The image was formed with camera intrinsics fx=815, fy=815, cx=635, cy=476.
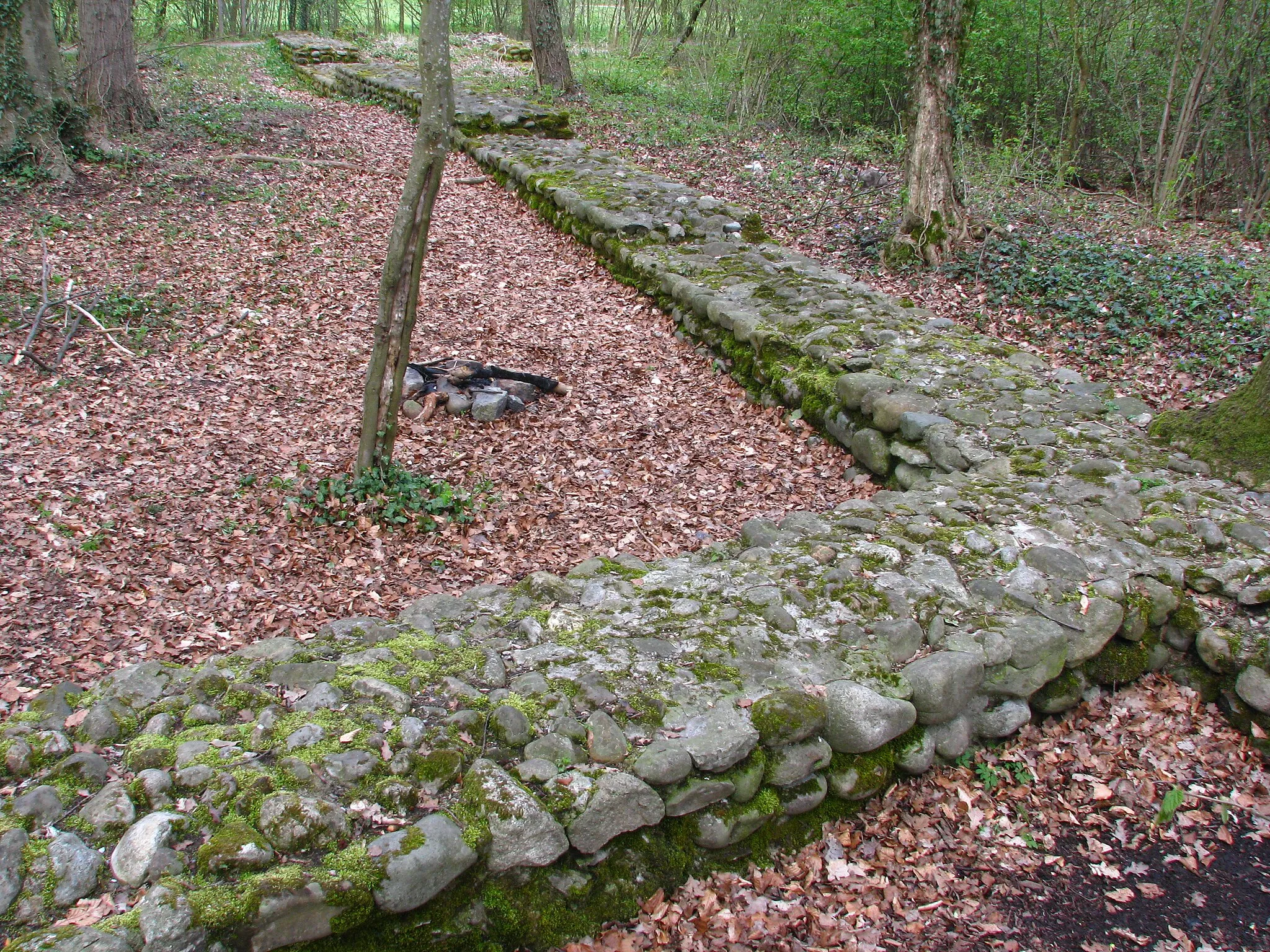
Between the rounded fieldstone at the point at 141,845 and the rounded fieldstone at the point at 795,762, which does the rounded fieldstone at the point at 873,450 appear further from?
the rounded fieldstone at the point at 141,845

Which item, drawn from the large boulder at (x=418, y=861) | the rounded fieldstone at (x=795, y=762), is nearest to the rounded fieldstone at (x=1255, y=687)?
the rounded fieldstone at (x=795, y=762)

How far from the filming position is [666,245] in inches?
333

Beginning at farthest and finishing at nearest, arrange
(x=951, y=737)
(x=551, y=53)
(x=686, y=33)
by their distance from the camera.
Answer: (x=686, y=33), (x=551, y=53), (x=951, y=737)

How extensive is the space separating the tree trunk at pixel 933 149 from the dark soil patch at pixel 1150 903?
631cm

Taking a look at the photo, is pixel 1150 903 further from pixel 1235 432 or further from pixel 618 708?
pixel 1235 432

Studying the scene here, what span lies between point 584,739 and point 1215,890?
2.21 m

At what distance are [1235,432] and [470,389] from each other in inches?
188

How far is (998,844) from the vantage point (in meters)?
2.98

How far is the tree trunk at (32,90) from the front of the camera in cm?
816

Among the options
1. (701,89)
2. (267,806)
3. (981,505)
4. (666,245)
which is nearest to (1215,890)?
(981,505)

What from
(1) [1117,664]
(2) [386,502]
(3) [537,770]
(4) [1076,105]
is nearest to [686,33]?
(4) [1076,105]

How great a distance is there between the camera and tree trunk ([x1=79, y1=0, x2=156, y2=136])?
928 cm

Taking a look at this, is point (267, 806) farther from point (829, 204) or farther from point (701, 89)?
point (701, 89)

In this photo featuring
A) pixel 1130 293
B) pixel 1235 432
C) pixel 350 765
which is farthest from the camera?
pixel 1130 293
